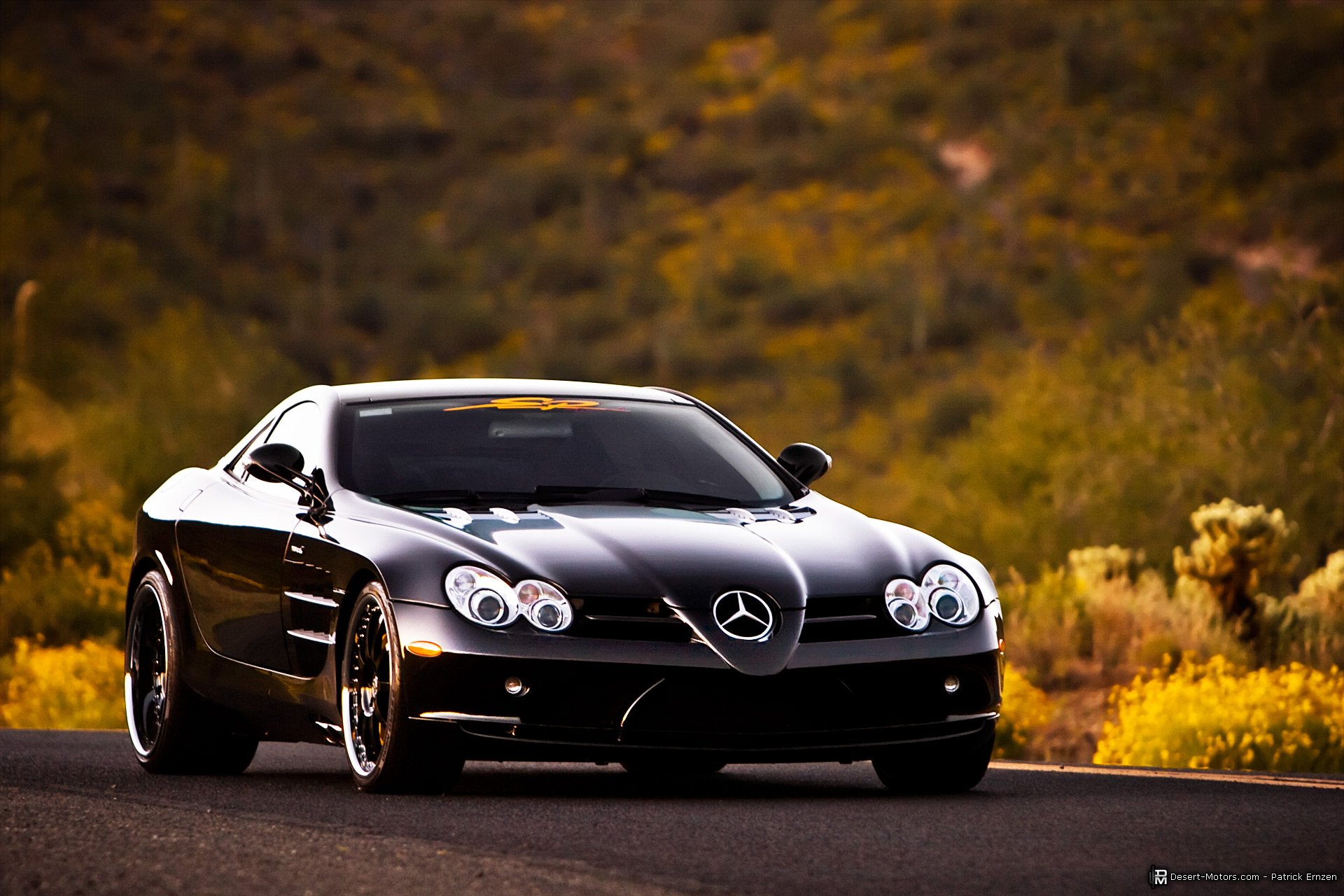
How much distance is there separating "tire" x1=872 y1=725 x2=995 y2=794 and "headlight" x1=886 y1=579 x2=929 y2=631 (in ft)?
1.83

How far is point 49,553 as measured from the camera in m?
25.7

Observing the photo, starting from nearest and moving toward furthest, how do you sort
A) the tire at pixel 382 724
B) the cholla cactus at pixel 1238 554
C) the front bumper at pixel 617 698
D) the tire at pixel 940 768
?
the front bumper at pixel 617 698
the tire at pixel 382 724
the tire at pixel 940 768
the cholla cactus at pixel 1238 554

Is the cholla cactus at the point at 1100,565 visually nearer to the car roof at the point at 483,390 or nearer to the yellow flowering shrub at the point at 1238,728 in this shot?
the yellow flowering shrub at the point at 1238,728

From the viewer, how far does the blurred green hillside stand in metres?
49.1

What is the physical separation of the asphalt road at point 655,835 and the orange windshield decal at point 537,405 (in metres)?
1.47

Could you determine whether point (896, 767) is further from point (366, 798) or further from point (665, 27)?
point (665, 27)

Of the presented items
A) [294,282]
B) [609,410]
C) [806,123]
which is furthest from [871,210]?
[609,410]

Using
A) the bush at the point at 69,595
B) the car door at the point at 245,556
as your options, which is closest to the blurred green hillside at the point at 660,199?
the bush at the point at 69,595

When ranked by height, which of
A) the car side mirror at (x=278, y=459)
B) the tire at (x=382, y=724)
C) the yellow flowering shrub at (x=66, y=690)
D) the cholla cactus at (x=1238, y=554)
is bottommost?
the yellow flowering shrub at (x=66, y=690)

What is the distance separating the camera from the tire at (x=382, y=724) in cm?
828

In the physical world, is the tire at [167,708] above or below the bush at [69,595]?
above

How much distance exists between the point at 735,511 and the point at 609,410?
1.12m

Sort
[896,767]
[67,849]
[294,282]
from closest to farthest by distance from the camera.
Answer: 1. [67,849]
2. [896,767]
3. [294,282]

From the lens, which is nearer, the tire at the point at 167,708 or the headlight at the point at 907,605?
the headlight at the point at 907,605
